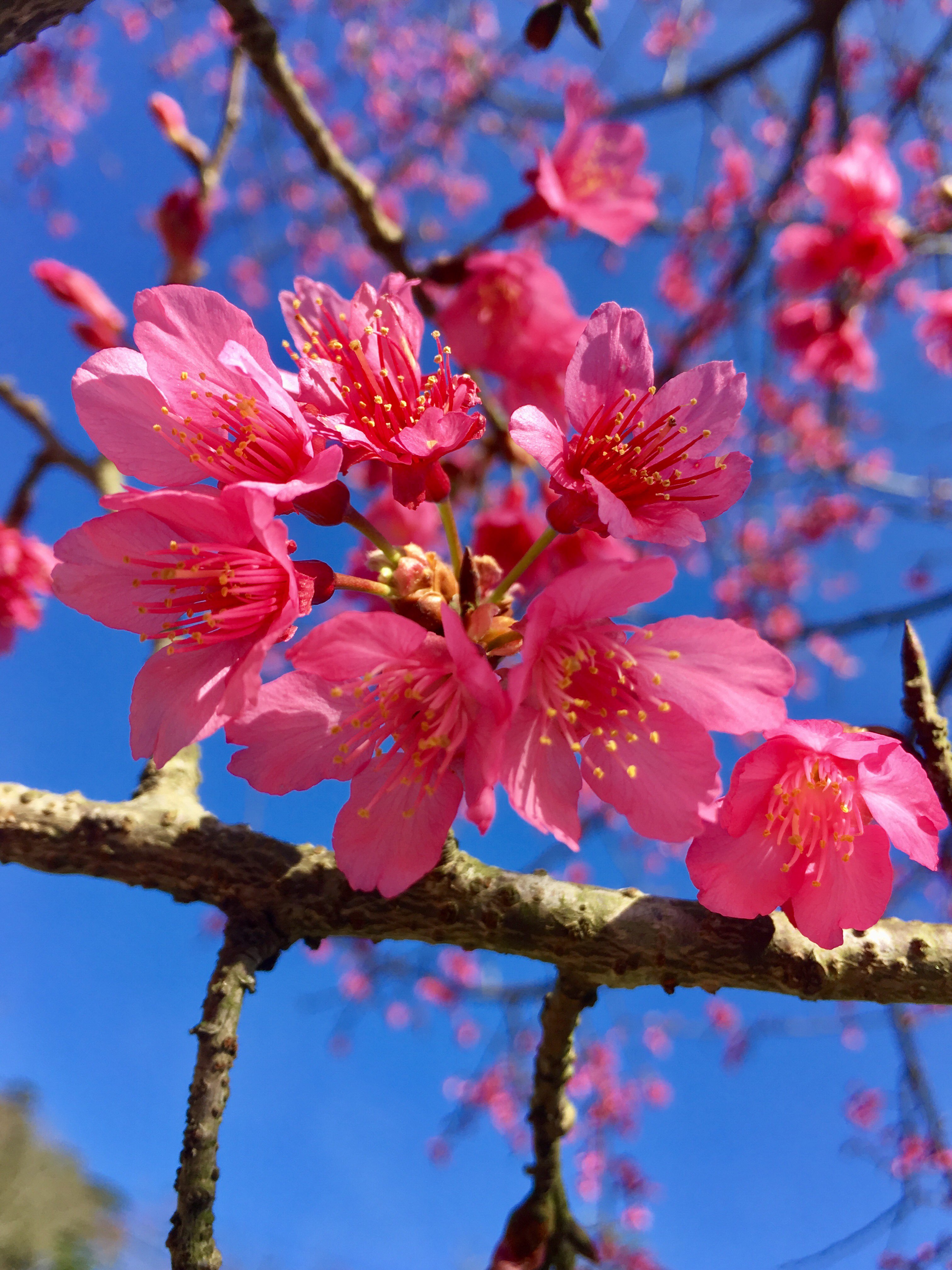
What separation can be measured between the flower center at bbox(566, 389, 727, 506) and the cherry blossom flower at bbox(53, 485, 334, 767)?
0.41 metres

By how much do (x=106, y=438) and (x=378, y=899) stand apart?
2.50 feet

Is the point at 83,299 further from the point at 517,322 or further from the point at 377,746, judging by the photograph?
the point at 377,746

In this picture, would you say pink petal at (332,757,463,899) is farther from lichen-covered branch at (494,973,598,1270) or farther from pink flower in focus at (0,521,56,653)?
pink flower in focus at (0,521,56,653)

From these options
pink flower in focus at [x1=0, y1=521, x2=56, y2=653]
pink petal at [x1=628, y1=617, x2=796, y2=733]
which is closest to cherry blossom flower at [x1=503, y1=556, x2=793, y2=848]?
pink petal at [x1=628, y1=617, x2=796, y2=733]

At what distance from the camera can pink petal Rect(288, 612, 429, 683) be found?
91 cm

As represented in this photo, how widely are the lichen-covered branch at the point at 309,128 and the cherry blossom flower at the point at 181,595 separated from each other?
1498 mm

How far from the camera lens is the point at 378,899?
118 cm

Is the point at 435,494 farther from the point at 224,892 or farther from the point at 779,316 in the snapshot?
the point at 779,316

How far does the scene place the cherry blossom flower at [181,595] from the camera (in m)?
1.00

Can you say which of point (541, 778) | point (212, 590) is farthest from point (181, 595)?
point (541, 778)

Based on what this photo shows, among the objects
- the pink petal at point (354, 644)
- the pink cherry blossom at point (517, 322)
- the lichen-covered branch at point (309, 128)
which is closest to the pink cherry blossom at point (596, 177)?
the pink cherry blossom at point (517, 322)

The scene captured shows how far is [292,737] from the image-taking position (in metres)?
1.04

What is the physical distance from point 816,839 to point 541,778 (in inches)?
17.5

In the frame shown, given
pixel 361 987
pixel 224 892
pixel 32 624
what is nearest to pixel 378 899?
pixel 224 892
